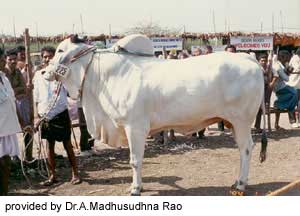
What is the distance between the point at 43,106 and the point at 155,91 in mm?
1478

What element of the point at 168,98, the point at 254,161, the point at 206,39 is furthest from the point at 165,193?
the point at 206,39

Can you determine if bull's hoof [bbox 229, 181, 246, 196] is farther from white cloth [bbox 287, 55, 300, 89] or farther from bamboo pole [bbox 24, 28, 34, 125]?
white cloth [bbox 287, 55, 300, 89]

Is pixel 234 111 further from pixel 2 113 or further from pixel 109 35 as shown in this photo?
pixel 109 35

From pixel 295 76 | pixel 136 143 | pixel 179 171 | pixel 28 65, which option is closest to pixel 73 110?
pixel 28 65

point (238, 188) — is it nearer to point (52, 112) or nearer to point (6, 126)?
point (52, 112)

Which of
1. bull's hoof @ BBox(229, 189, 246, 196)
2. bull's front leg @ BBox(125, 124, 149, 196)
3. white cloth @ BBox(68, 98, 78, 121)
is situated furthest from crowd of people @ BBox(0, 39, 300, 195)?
bull's hoof @ BBox(229, 189, 246, 196)

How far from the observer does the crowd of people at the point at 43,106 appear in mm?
4242

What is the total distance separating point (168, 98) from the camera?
15.0 feet

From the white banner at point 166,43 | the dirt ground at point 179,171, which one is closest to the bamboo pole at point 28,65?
the dirt ground at point 179,171

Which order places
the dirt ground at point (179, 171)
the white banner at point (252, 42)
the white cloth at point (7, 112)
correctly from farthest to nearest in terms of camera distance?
the white banner at point (252, 42), the dirt ground at point (179, 171), the white cloth at point (7, 112)

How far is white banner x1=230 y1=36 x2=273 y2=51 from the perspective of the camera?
1532 centimetres

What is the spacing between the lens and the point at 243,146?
4812 mm

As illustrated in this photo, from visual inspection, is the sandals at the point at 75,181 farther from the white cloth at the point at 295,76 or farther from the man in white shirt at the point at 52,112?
the white cloth at the point at 295,76

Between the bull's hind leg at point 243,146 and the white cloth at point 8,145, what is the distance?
2.22m
